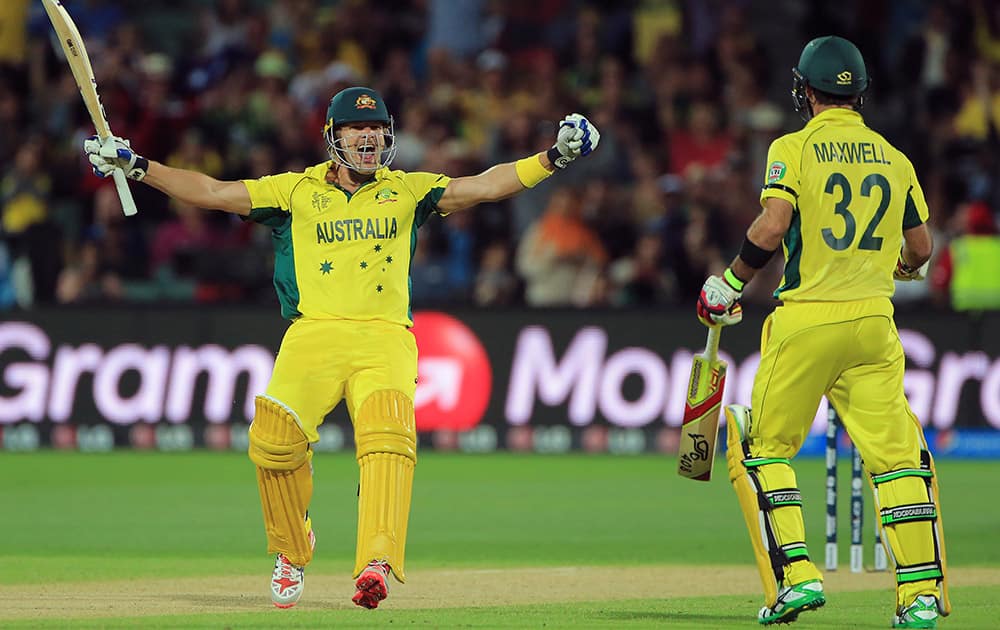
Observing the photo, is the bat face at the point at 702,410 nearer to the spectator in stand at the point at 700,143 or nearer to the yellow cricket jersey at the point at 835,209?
the yellow cricket jersey at the point at 835,209

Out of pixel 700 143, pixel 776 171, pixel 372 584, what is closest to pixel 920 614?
pixel 776 171

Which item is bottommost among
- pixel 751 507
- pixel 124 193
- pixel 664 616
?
pixel 664 616

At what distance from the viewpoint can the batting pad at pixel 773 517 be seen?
24.8ft

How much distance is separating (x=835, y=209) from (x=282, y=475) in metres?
2.79

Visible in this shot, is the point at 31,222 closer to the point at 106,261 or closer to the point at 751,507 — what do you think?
the point at 106,261

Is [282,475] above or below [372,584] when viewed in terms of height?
above

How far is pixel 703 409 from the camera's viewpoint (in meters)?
8.27

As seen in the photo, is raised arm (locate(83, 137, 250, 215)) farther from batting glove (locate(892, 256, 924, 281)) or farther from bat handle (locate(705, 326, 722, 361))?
batting glove (locate(892, 256, 924, 281))

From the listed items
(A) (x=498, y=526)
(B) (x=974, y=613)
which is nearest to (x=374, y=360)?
(B) (x=974, y=613)

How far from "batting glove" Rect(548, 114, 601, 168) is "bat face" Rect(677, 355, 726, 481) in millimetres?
1092

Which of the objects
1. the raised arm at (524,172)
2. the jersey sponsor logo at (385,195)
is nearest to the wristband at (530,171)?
the raised arm at (524,172)

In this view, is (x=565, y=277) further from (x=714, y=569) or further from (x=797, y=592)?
(x=797, y=592)

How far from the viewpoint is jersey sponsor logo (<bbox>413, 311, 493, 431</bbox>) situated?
16.8 m

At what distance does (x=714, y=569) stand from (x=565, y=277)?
787cm
